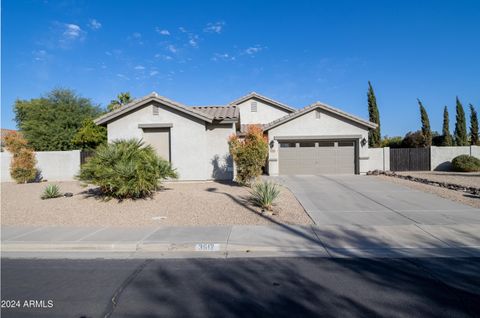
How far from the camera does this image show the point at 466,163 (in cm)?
1806

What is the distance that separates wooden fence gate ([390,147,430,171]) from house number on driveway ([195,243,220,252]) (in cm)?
1814

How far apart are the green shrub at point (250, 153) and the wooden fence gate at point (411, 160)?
13.0 meters

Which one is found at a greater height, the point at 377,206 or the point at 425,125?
the point at 425,125

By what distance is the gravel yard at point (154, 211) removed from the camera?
754cm

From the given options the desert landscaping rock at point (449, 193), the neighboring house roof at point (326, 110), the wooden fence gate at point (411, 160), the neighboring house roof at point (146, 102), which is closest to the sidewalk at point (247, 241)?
the desert landscaping rock at point (449, 193)

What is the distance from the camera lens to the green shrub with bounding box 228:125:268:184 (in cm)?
1138

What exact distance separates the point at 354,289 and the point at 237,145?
28.0 feet

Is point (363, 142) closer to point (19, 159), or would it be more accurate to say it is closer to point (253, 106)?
point (253, 106)

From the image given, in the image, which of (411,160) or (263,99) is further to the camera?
(263,99)

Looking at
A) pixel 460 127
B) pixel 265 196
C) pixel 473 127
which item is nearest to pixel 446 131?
pixel 460 127

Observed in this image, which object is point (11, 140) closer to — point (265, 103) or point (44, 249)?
point (44, 249)

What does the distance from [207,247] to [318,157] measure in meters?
13.7

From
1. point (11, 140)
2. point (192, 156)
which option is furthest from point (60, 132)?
point (192, 156)

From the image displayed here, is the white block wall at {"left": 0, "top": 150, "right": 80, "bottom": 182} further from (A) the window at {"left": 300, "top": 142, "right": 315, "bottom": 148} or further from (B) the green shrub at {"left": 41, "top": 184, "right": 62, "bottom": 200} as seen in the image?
(A) the window at {"left": 300, "top": 142, "right": 315, "bottom": 148}
